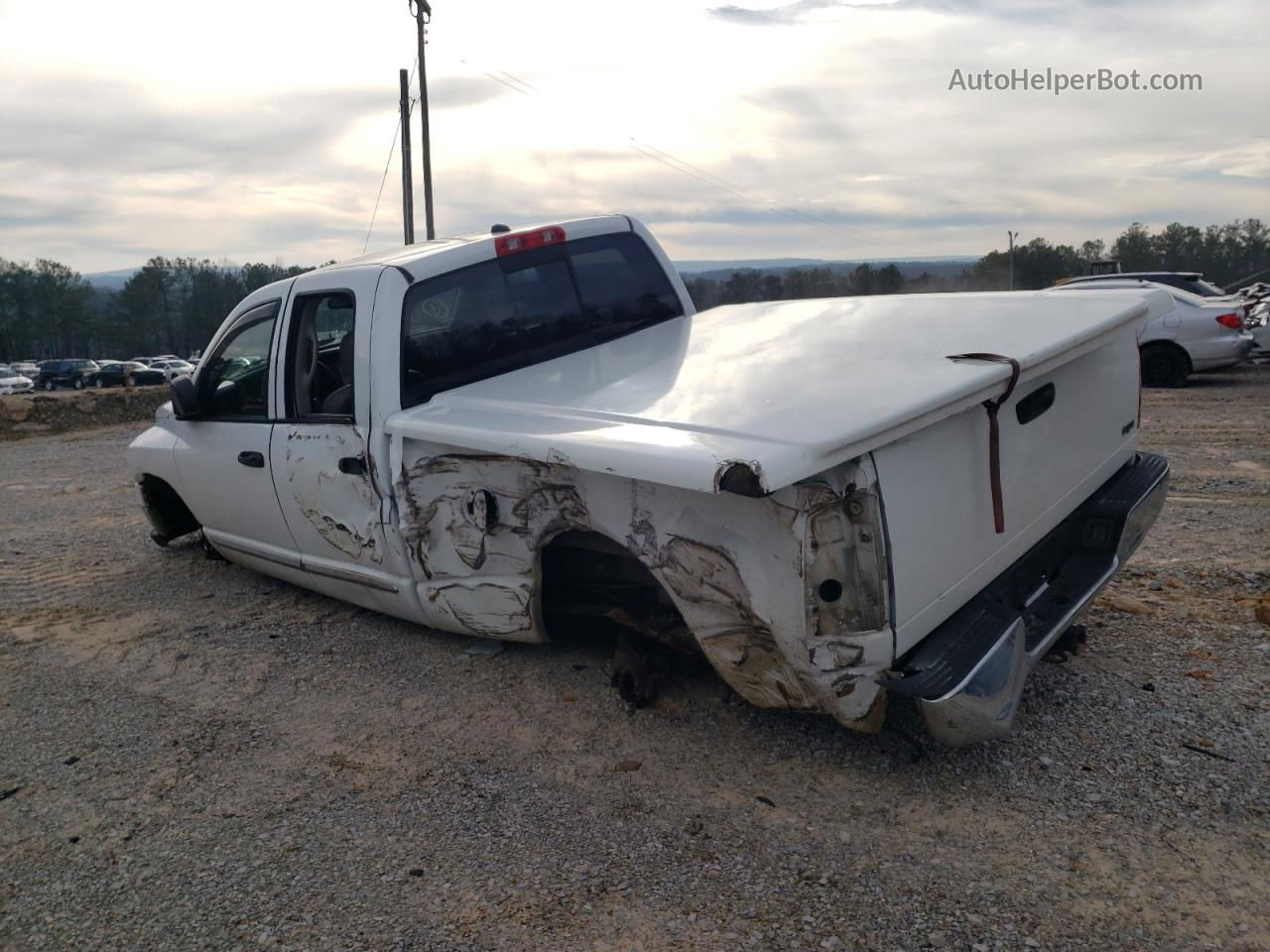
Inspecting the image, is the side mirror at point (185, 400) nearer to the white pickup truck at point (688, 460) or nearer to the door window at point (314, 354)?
the white pickup truck at point (688, 460)

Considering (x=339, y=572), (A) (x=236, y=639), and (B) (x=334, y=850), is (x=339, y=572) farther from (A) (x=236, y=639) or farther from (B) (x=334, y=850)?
(B) (x=334, y=850)

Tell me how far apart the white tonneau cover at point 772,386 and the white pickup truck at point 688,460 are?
0.6 inches

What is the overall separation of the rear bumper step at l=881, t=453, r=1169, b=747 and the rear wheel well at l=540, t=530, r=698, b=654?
0.98 m

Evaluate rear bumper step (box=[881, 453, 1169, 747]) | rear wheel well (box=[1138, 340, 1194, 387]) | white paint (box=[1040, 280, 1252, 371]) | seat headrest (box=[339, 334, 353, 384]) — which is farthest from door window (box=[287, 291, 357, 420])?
rear wheel well (box=[1138, 340, 1194, 387])

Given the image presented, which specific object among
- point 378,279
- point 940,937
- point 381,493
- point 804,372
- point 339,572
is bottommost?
point 940,937

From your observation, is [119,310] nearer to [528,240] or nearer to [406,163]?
[406,163]

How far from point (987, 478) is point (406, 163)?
20.1m

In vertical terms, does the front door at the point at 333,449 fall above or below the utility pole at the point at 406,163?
below

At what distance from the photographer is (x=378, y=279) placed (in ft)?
13.8

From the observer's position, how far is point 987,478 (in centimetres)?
311

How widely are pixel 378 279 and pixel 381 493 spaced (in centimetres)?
92

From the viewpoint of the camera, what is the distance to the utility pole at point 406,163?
20.8m

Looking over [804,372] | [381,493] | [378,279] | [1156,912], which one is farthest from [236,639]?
[1156,912]

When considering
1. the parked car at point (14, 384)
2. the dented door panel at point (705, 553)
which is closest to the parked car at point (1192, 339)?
the dented door panel at point (705, 553)
